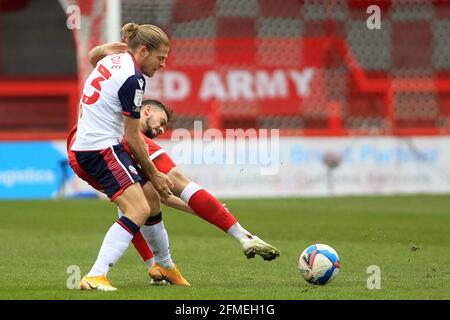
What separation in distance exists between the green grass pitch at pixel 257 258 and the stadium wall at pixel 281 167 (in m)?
0.89

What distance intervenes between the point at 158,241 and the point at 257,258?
217cm

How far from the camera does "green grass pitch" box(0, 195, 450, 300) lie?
22.1ft

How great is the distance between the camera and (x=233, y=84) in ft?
64.7

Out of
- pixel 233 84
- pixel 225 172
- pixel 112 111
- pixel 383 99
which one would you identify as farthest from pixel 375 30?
pixel 112 111

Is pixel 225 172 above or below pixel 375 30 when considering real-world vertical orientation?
below

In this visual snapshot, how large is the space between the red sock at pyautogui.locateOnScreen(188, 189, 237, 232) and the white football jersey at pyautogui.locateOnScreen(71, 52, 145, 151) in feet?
2.32

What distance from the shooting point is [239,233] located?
7035 millimetres

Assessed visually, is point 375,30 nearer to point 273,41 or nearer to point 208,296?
point 273,41

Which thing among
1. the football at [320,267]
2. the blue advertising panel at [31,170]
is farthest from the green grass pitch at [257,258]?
the blue advertising panel at [31,170]

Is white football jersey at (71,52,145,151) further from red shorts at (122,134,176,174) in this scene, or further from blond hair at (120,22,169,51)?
red shorts at (122,134,176,174)

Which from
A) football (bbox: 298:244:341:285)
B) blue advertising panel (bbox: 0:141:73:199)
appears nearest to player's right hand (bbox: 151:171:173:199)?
football (bbox: 298:244:341:285)

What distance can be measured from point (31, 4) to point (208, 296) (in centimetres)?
1923

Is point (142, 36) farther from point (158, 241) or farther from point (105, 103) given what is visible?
point (158, 241)

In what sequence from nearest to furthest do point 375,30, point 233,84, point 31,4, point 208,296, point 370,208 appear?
point 208,296, point 370,208, point 233,84, point 375,30, point 31,4
